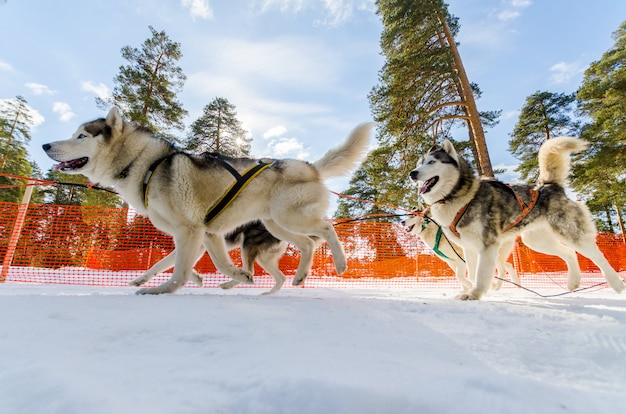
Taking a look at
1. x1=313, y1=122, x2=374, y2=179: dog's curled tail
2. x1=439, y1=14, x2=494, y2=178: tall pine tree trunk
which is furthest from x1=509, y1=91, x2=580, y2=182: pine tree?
x1=313, y1=122, x2=374, y2=179: dog's curled tail

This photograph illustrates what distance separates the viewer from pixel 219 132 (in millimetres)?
20344

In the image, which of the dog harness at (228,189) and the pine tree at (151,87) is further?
the pine tree at (151,87)

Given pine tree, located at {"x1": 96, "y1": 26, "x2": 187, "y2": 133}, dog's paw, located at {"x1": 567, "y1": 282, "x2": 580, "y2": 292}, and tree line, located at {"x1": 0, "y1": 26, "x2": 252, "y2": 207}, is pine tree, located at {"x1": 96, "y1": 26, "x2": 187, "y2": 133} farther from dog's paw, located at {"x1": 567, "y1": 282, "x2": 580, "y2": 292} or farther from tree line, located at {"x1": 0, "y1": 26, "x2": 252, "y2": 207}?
dog's paw, located at {"x1": 567, "y1": 282, "x2": 580, "y2": 292}

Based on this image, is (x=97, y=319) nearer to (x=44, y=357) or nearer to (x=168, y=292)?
(x=44, y=357)

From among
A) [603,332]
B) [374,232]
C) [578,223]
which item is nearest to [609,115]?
[374,232]

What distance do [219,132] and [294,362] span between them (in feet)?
68.8

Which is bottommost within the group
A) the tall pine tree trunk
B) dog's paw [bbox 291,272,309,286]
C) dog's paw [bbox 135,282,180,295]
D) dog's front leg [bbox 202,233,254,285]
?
dog's paw [bbox 135,282,180,295]

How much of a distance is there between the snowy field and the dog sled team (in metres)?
1.13

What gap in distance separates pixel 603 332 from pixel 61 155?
425 cm

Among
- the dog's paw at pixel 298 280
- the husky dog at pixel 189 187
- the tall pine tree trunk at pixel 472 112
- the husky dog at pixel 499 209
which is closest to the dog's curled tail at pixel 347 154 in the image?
the husky dog at pixel 189 187

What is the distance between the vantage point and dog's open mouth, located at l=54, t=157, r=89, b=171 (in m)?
2.90

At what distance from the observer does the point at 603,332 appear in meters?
1.62

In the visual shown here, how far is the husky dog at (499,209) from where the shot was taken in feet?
11.2

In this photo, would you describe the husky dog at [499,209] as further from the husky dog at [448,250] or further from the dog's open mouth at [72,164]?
the dog's open mouth at [72,164]
